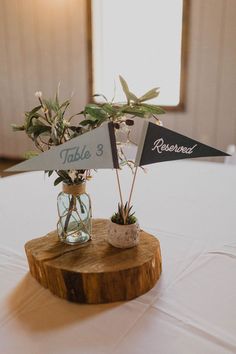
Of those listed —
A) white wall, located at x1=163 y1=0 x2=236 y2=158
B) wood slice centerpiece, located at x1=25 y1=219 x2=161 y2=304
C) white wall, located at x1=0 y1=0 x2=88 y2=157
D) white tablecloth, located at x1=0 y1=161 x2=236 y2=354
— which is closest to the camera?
white tablecloth, located at x1=0 y1=161 x2=236 y2=354

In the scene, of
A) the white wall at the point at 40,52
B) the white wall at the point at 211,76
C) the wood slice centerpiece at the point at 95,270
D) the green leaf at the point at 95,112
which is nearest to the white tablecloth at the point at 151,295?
→ the wood slice centerpiece at the point at 95,270

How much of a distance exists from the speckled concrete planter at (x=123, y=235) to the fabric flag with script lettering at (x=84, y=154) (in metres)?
0.22

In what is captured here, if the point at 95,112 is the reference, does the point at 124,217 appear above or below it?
below

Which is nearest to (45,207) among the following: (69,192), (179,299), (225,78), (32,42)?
(69,192)

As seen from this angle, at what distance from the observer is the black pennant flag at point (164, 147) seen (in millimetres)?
814

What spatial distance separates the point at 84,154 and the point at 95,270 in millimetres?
266

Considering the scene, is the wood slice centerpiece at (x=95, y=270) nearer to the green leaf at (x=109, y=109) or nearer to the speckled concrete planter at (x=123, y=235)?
the speckled concrete planter at (x=123, y=235)

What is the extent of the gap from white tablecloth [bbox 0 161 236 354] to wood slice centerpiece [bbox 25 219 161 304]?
0.02 metres

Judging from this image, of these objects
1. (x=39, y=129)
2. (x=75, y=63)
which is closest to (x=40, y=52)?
(x=75, y=63)

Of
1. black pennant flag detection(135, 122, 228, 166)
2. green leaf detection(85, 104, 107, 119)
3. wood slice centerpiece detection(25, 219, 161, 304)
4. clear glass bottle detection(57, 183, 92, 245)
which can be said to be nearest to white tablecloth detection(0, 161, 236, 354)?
wood slice centerpiece detection(25, 219, 161, 304)

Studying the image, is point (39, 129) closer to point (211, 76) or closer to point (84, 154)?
point (84, 154)

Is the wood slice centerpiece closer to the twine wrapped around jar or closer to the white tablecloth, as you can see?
the white tablecloth

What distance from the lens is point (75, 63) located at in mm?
3928

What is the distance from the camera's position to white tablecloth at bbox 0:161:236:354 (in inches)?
28.6
